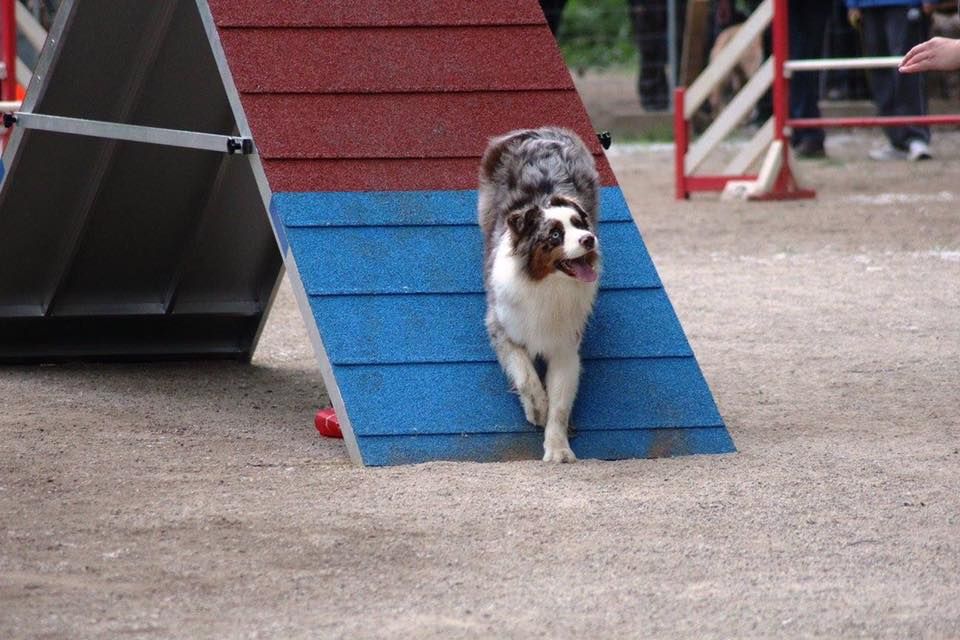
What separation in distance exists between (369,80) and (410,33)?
Result: 0.25m

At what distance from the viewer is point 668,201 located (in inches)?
481

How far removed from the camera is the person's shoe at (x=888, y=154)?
48.0ft

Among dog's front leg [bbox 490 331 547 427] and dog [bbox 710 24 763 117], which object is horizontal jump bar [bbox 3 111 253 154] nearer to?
dog's front leg [bbox 490 331 547 427]

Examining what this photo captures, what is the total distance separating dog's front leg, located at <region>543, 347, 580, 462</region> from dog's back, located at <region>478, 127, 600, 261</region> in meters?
0.47

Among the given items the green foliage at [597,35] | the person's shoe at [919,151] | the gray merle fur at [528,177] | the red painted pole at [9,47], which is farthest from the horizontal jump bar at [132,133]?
the green foliage at [597,35]

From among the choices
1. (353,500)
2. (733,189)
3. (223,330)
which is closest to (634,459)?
(353,500)

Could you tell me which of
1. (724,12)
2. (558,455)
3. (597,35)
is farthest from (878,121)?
(597,35)

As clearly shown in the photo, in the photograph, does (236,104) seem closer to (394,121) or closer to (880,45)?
(394,121)

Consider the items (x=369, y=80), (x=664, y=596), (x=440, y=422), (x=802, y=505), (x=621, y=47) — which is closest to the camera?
(x=664, y=596)

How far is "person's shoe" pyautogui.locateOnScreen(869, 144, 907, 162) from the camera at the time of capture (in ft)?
48.0

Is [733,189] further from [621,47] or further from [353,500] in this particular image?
[621,47]

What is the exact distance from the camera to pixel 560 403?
4840mm

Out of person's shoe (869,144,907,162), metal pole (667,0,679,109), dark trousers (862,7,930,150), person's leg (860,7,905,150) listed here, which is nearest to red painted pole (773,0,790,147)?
dark trousers (862,7,930,150)

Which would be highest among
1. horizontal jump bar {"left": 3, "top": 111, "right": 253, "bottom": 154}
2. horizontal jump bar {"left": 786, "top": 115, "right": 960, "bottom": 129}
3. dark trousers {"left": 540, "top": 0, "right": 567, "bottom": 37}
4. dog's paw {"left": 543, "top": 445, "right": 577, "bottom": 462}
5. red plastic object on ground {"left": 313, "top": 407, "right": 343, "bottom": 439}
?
horizontal jump bar {"left": 3, "top": 111, "right": 253, "bottom": 154}
